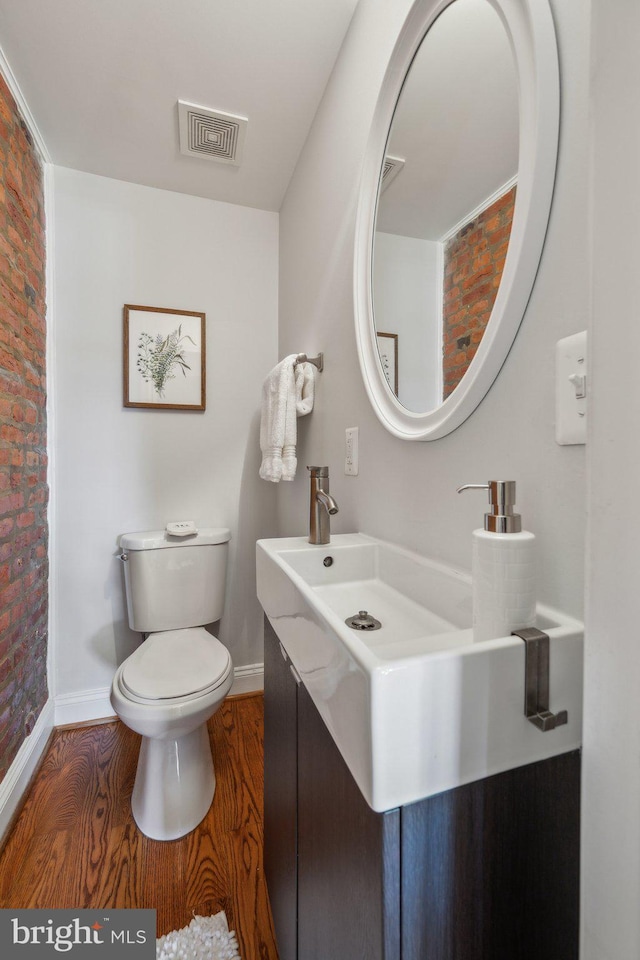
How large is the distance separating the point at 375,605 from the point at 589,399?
0.55 meters

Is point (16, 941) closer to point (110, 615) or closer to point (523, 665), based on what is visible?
point (110, 615)

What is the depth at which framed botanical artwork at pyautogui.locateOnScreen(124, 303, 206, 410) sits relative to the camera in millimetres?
1758

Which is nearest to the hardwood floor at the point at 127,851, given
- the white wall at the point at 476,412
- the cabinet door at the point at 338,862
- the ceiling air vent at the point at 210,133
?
the cabinet door at the point at 338,862

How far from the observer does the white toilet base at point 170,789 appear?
48.2 inches

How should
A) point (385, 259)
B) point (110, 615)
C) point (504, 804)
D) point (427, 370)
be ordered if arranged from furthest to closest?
point (110, 615)
point (385, 259)
point (427, 370)
point (504, 804)

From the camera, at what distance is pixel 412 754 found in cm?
38

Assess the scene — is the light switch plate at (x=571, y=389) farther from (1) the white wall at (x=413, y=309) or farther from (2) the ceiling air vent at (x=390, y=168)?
(2) the ceiling air vent at (x=390, y=168)

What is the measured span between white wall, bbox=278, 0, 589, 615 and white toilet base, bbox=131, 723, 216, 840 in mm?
819

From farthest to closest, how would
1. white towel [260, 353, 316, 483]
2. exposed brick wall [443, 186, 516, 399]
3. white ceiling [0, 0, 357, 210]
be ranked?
white towel [260, 353, 316, 483]
white ceiling [0, 0, 357, 210]
exposed brick wall [443, 186, 516, 399]

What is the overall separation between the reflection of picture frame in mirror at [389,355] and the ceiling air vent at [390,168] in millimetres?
320

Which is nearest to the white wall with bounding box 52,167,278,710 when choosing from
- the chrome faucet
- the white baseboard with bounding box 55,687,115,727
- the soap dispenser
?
the white baseboard with bounding box 55,687,115,727

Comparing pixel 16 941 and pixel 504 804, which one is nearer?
pixel 504 804

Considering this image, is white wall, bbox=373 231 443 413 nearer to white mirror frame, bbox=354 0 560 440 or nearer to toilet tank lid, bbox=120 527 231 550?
white mirror frame, bbox=354 0 560 440

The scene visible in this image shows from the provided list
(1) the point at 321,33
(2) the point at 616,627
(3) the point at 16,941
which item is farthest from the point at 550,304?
(3) the point at 16,941
